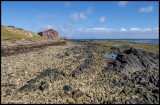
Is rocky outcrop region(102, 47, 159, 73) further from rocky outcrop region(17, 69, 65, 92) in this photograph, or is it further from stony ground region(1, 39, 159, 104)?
rocky outcrop region(17, 69, 65, 92)

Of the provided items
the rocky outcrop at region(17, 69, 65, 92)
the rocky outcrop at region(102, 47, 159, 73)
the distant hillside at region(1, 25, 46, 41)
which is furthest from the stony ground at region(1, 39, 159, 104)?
the distant hillside at region(1, 25, 46, 41)

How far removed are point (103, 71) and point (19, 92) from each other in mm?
9138

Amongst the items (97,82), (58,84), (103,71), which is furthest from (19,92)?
(103,71)

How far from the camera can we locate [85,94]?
28.7 ft

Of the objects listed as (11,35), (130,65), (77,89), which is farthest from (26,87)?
(11,35)

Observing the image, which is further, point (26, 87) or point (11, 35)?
point (11, 35)

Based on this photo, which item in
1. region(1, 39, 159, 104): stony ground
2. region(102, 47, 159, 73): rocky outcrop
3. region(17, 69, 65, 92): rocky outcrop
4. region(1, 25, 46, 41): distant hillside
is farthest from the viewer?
region(1, 25, 46, 41): distant hillside

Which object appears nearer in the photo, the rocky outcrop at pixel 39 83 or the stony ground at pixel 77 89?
the stony ground at pixel 77 89

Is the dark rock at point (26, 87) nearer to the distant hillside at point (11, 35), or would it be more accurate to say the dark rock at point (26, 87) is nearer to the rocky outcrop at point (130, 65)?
the rocky outcrop at point (130, 65)

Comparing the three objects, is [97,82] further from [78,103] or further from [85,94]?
[78,103]

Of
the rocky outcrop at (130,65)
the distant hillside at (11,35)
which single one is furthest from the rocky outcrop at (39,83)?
the distant hillside at (11,35)

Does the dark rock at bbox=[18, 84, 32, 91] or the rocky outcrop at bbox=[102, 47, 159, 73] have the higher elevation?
the rocky outcrop at bbox=[102, 47, 159, 73]

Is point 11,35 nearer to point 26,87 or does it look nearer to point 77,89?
point 26,87

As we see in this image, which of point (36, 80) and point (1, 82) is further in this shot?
point (36, 80)
